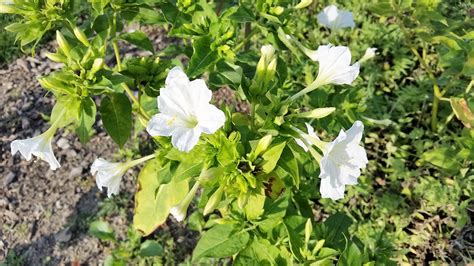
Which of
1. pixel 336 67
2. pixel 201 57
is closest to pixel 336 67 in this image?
pixel 336 67

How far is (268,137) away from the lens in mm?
1588

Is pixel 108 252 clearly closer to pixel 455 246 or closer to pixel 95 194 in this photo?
pixel 95 194

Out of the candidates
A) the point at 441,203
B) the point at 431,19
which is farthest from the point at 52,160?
the point at 441,203

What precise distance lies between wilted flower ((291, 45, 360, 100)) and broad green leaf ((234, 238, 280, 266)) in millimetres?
546

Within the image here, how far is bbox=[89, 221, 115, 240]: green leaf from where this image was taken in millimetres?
2924

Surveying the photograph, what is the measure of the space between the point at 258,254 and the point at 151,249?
3.89ft

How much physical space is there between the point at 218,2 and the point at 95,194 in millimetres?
1378

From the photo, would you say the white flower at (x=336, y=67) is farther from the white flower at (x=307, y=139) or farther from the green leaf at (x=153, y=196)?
the green leaf at (x=153, y=196)

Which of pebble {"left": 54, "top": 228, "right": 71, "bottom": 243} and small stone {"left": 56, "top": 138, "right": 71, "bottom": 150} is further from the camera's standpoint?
small stone {"left": 56, "top": 138, "right": 71, "bottom": 150}

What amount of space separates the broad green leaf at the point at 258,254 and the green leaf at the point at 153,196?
13.0 inches

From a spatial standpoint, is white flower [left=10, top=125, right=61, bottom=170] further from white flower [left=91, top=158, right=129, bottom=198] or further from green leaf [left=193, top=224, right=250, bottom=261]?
green leaf [left=193, top=224, right=250, bottom=261]

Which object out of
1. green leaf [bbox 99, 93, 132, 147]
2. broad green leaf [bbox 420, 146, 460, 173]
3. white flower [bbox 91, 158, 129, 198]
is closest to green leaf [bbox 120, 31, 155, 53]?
green leaf [bbox 99, 93, 132, 147]

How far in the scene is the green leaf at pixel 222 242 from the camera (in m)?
1.84

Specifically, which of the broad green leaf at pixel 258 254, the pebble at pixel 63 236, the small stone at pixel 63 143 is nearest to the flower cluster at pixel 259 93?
the broad green leaf at pixel 258 254
